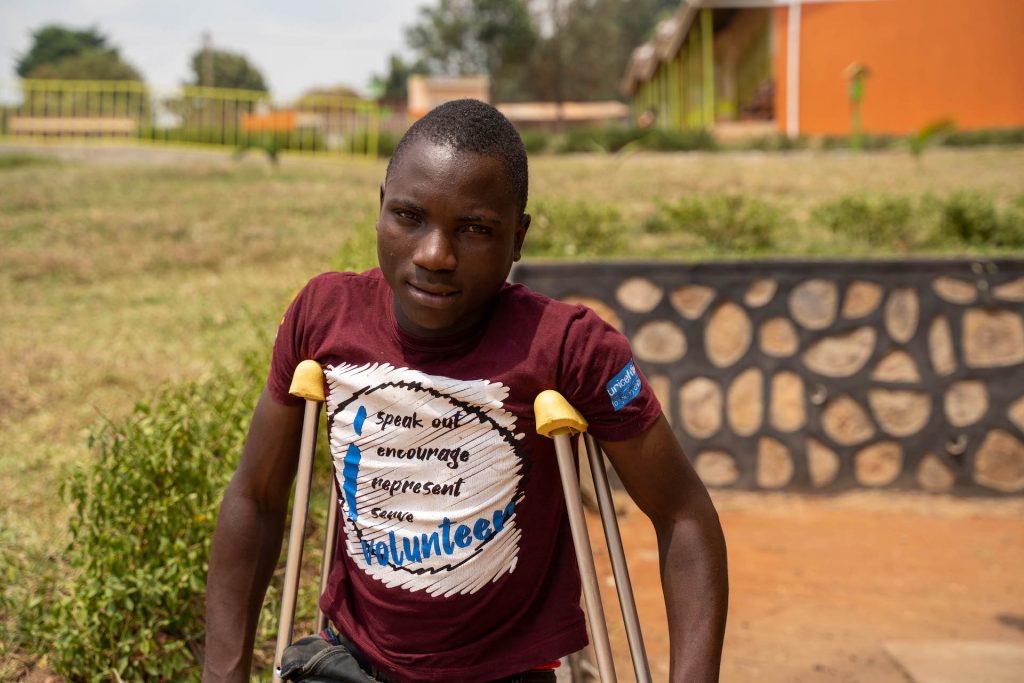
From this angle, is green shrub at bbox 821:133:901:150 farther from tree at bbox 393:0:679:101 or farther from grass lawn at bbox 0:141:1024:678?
tree at bbox 393:0:679:101

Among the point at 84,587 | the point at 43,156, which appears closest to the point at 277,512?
the point at 84,587

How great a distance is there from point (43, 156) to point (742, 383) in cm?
1515

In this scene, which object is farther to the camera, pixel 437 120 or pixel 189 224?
pixel 189 224

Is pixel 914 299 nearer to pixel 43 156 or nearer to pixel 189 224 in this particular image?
pixel 189 224

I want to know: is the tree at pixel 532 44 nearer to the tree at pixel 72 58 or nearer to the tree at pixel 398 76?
the tree at pixel 398 76

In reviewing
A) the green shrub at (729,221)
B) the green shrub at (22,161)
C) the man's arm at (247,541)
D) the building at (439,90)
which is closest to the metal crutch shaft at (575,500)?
the man's arm at (247,541)

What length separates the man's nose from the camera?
1.77 metres

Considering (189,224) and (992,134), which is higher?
(992,134)

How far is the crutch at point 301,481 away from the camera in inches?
76.2

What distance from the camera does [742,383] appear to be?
6.11 meters

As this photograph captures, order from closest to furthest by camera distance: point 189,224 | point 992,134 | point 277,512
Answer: point 277,512
point 189,224
point 992,134

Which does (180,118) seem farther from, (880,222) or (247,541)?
(247,541)

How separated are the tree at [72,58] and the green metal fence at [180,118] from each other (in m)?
30.8

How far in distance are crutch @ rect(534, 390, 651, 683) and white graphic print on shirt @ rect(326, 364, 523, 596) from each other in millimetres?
90
